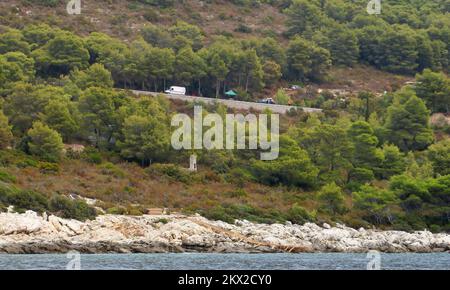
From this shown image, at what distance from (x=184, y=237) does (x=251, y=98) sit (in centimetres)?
3968

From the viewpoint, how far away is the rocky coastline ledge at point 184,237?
35.8m

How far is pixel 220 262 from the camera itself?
1244 inches

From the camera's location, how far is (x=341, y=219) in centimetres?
4791

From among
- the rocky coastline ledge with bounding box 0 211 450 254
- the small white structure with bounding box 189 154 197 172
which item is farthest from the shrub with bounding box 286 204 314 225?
the small white structure with bounding box 189 154 197 172

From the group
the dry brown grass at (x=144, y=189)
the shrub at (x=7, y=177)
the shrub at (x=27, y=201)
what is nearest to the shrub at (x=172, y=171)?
the dry brown grass at (x=144, y=189)

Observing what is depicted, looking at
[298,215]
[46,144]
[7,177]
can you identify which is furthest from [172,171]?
[7,177]

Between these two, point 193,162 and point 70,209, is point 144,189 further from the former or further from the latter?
point 70,209

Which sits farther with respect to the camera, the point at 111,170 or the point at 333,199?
the point at 111,170

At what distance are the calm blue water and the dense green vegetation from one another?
320 inches

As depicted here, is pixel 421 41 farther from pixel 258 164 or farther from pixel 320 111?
pixel 258 164

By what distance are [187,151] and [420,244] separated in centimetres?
1642

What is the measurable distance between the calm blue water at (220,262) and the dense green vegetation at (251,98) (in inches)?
320

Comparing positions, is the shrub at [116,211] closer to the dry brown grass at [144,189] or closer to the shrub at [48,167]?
the dry brown grass at [144,189]

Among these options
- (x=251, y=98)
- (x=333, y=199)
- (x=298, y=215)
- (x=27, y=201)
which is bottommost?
(x=298, y=215)
